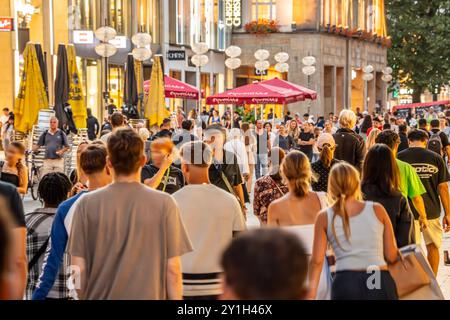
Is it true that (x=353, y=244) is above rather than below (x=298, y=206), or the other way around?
below

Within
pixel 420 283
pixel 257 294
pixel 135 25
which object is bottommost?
pixel 420 283

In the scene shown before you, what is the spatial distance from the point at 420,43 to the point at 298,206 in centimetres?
6715

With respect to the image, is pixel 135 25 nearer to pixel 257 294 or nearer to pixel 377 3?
pixel 377 3

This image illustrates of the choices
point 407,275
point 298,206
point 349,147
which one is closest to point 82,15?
point 349,147

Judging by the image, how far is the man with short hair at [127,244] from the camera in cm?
561

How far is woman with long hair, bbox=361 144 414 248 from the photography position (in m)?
8.09

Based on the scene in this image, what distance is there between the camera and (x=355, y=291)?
6.46 metres

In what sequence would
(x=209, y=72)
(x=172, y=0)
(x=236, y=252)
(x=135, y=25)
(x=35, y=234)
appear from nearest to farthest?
(x=236, y=252) → (x=35, y=234) → (x=135, y=25) → (x=172, y=0) → (x=209, y=72)

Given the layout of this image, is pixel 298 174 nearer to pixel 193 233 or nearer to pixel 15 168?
pixel 193 233

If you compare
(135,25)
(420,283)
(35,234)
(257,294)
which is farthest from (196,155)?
(135,25)

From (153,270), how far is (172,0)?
42164mm

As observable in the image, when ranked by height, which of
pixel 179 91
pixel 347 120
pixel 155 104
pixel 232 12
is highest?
pixel 232 12

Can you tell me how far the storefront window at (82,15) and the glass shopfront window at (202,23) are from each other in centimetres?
934

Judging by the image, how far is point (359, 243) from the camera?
6539mm
